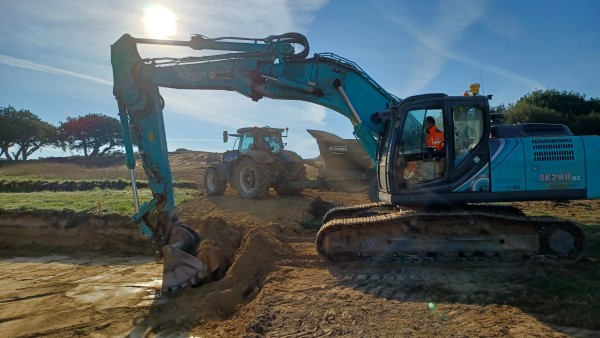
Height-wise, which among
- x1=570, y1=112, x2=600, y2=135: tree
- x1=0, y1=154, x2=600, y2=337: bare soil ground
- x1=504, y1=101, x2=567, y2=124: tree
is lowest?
x1=0, y1=154, x2=600, y2=337: bare soil ground

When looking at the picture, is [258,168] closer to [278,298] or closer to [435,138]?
[435,138]

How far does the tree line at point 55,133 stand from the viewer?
43.2 meters

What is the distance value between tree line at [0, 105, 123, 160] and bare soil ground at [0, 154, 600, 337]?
4094 cm

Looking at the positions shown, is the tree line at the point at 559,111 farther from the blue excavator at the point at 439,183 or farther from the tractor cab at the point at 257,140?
the blue excavator at the point at 439,183

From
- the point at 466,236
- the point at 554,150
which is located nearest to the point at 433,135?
the point at 466,236

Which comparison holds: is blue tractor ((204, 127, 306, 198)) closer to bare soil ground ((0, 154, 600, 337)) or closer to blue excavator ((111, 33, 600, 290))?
bare soil ground ((0, 154, 600, 337))

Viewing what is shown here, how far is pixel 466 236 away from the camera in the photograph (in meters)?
6.38

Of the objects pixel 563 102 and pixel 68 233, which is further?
pixel 563 102

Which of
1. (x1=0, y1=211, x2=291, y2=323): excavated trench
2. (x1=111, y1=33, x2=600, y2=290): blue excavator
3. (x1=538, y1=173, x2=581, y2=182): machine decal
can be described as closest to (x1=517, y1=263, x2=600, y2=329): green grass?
(x1=111, y1=33, x2=600, y2=290): blue excavator

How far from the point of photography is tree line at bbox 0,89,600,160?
74.1 ft

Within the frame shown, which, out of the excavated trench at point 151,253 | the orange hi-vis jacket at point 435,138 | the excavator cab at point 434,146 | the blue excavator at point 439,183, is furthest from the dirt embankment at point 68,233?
the orange hi-vis jacket at point 435,138

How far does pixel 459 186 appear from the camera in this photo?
21.1 ft

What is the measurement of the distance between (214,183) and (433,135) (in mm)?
10468

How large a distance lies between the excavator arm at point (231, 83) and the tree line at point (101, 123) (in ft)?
31.5
